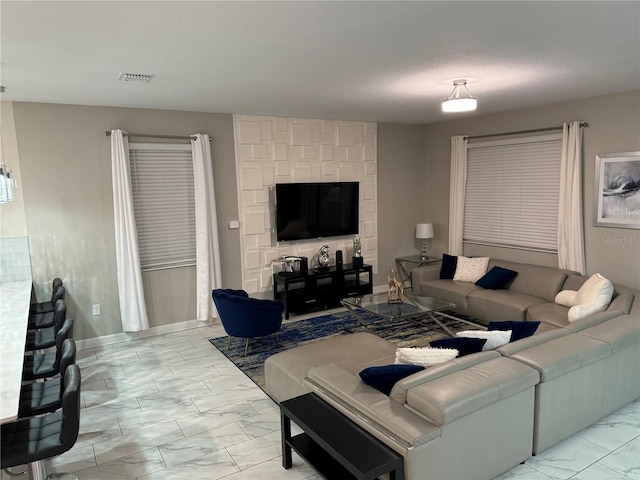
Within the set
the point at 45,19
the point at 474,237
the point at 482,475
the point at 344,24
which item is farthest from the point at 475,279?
the point at 45,19

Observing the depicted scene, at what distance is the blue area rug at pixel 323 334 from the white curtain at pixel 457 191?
1589mm

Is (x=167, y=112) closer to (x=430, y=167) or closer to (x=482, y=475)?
(x=430, y=167)

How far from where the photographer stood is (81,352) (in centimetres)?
498

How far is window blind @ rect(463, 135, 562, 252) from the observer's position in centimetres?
567

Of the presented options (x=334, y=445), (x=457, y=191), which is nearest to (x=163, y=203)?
(x=334, y=445)

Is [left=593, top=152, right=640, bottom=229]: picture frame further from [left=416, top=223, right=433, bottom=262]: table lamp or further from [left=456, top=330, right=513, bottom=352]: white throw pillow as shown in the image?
[left=456, top=330, right=513, bottom=352]: white throw pillow

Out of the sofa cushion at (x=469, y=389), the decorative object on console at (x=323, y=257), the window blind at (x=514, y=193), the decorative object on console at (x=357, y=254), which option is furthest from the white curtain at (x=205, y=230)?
the window blind at (x=514, y=193)

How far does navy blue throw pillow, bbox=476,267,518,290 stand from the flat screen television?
2.02 m

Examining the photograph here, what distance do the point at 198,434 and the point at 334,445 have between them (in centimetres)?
143

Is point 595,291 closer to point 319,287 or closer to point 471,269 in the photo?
point 471,269

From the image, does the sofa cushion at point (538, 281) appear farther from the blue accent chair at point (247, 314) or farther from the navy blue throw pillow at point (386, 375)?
the navy blue throw pillow at point (386, 375)

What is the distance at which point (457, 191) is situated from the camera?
6766mm

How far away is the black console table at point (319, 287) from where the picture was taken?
19.7ft

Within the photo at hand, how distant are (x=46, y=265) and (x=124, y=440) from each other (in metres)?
2.46
